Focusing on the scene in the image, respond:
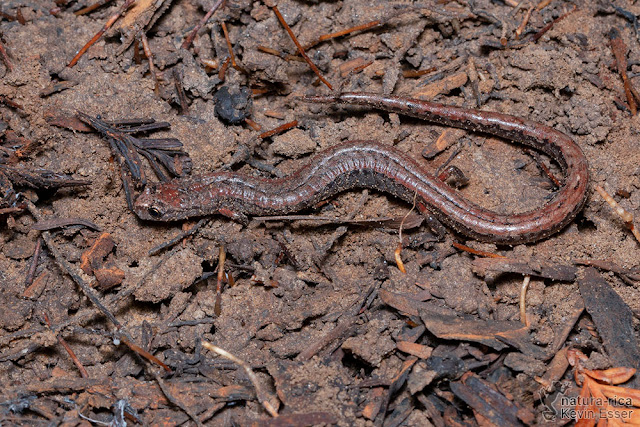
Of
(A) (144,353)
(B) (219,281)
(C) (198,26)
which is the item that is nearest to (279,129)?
(C) (198,26)

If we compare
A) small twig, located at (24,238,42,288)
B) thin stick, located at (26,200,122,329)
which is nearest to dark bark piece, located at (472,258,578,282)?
thin stick, located at (26,200,122,329)

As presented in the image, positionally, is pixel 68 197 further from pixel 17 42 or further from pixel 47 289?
pixel 17 42

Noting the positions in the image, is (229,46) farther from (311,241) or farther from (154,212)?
(311,241)

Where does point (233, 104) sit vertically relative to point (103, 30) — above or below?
below

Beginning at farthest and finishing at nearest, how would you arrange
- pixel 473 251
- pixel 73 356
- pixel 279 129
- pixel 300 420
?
pixel 279 129 → pixel 473 251 → pixel 73 356 → pixel 300 420

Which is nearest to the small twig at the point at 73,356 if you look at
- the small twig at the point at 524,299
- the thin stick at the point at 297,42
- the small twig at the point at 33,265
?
the small twig at the point at 33,265

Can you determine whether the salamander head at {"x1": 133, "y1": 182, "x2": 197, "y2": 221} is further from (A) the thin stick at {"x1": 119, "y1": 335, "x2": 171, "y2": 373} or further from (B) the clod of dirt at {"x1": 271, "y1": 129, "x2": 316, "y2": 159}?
(A) the thin stick at {"x1": 119, "y1": 335, "x2": 171, "y2": 373}

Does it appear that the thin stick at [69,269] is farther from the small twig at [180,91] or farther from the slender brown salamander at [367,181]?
the small twig at [180,91]
